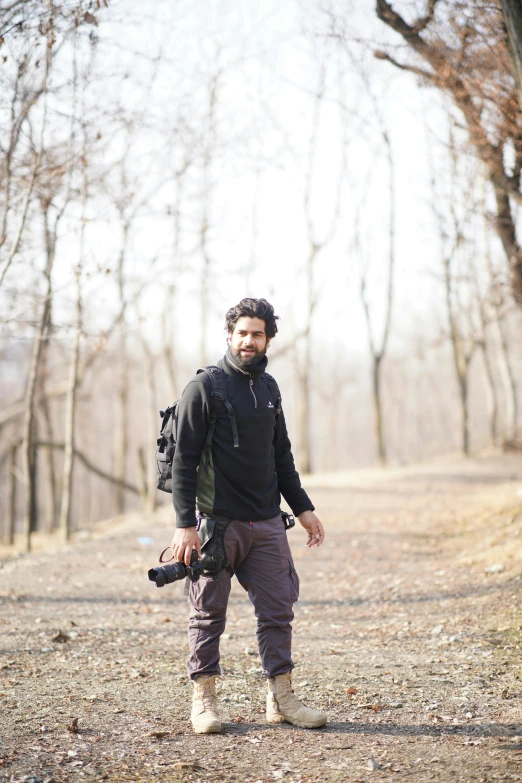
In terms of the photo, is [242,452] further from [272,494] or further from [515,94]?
[515,94]

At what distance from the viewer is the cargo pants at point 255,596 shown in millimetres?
3746

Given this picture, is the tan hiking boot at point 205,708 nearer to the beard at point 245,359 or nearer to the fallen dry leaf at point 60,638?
the beard at point 245,359

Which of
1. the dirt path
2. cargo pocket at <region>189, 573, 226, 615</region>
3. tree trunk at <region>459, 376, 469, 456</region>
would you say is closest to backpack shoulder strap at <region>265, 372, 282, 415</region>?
cargo pocket at <region>189, 573, 226, 615</region>

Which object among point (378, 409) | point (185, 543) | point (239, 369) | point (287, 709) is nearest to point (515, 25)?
point (239, 369)

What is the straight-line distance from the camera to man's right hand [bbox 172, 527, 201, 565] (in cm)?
363

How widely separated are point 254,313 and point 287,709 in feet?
7.08

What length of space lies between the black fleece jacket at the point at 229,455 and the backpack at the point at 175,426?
3cm

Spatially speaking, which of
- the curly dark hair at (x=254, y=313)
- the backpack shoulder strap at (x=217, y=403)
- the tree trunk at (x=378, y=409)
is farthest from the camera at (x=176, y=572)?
the tree trunk at (x=378, y=409)

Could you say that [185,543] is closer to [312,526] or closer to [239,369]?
[312,526]

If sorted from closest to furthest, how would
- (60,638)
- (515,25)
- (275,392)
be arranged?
(275,392) < (515,25) < (60,638)

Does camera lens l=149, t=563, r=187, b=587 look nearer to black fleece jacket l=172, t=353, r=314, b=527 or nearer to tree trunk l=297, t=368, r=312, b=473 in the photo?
black fleece jacket l=172, t=353, r=314, b=527

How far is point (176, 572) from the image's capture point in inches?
140

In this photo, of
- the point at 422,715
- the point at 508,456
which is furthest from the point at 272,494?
the point at 508,456

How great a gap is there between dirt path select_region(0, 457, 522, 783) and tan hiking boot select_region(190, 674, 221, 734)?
7 cm
